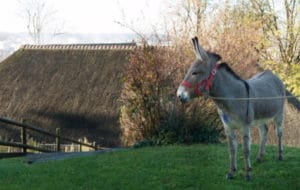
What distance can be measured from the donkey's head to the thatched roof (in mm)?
14443

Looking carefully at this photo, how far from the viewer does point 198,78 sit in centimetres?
730

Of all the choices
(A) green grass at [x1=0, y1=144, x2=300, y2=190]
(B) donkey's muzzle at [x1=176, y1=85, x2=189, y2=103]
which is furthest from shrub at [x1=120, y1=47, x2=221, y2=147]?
(B) donkey's muzzle at [x1=176, y1=85, x2=189, y2=103]

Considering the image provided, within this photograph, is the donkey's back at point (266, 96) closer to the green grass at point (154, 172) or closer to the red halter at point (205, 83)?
the red halter at point (205, 83)

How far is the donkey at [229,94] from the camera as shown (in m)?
7.31

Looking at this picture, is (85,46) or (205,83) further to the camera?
(85,46)

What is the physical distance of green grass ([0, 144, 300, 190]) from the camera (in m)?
7.73

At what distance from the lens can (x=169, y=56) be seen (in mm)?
14094

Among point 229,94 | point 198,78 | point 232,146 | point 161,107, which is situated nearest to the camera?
point 198,78

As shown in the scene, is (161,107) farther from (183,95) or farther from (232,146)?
(183,95)

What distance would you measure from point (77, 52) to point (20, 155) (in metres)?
16.5

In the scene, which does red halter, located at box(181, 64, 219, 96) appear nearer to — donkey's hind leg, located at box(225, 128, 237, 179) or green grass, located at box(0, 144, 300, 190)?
donkey's hind leg, located at box(225, 128, 237, 179)

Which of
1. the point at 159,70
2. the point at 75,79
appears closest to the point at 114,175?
the point at 159,70

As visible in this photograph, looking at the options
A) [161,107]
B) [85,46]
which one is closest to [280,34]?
[85,46]

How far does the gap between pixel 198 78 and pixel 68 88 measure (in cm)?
1975
